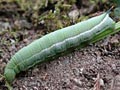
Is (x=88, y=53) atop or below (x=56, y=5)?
below

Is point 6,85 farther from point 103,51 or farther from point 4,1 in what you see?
point 4,1

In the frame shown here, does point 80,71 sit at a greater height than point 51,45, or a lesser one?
lesser

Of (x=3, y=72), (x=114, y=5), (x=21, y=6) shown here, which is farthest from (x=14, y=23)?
(x=114, y=5)
